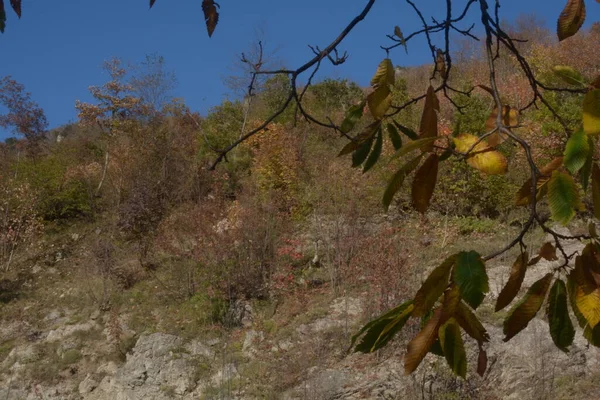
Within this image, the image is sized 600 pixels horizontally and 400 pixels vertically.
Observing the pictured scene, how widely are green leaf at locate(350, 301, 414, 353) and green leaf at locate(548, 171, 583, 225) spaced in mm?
151

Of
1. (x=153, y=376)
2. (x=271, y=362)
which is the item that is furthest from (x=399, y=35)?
(x=153, y=376)

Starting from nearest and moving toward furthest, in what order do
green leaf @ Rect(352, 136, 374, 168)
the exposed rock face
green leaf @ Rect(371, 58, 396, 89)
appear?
green leaf @ Rect(371, 58, 396, 89), green leaf @ Rect(352, 136, 374, 168), the exposed rock face

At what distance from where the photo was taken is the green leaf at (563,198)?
442 millimetres

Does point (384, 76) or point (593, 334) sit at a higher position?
point (384, 76)

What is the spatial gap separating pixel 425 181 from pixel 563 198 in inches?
5.3

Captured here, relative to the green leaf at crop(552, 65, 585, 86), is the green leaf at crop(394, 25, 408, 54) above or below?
above

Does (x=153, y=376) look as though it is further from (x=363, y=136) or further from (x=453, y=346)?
(x=453, y=346)

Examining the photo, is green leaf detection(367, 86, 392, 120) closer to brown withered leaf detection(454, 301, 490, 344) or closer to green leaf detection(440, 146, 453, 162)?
green leaf detection(440, 146, 453, 162)

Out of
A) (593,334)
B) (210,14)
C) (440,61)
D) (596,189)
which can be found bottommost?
(593,334)

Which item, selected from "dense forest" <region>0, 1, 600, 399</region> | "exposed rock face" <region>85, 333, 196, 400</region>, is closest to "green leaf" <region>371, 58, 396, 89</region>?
"dense forest" <region>0, 1, 600, 399</region>

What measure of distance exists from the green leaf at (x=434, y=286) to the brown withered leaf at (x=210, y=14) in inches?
25.1

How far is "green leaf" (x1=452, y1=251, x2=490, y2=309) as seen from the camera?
44cm

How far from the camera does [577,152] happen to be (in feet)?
1.55

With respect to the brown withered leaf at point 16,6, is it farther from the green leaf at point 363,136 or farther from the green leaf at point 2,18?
the green leaf at point 363,136
